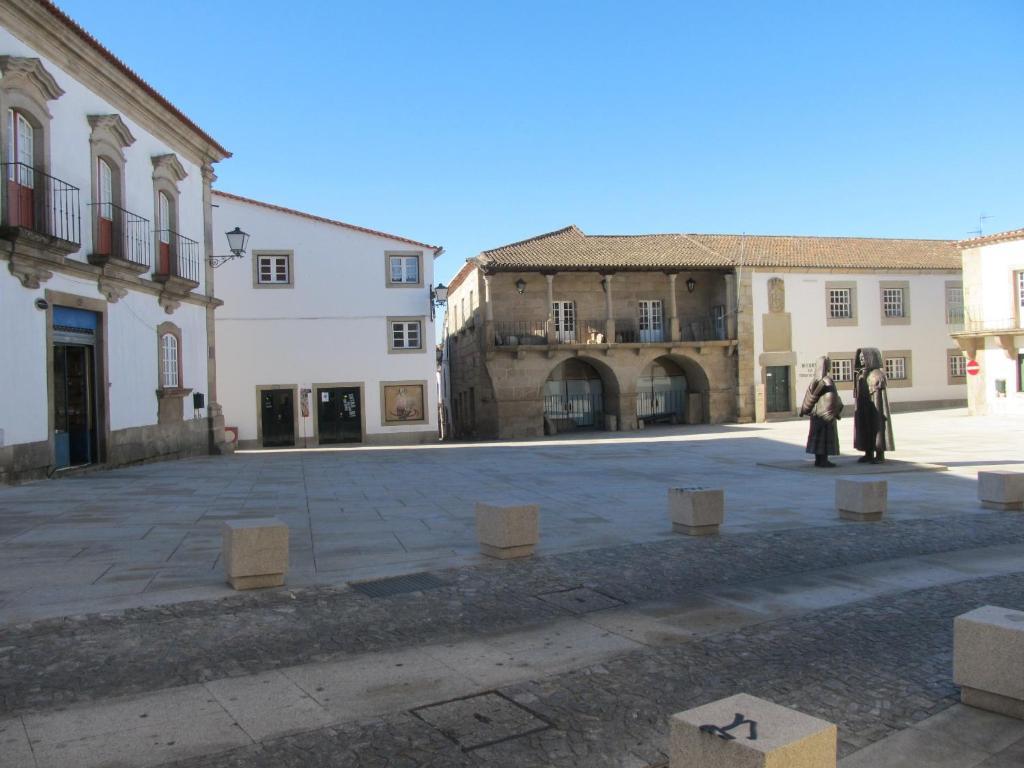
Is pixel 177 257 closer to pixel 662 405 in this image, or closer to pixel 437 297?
pixel 437 297

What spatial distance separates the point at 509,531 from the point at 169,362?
15.3 metres

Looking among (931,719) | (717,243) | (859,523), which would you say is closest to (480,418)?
(717,243)

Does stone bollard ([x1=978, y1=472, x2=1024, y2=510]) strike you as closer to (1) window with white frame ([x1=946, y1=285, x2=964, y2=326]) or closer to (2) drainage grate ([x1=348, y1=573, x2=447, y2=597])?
(2) drainage grate ([x1=348, y1=573, x2=447, y2=597])

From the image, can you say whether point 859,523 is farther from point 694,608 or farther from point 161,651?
point 161,651

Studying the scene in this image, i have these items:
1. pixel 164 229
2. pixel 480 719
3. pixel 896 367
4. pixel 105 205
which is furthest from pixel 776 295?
pixel 480 719

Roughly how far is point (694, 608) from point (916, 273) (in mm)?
36363

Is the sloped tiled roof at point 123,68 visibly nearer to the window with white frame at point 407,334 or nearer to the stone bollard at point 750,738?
the window with white frame at point 407,334

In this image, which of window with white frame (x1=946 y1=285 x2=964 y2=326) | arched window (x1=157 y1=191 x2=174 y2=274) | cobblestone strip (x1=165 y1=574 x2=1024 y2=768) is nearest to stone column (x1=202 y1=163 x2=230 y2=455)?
arched window (x1=157 y1=191 x2=174 y2=274)

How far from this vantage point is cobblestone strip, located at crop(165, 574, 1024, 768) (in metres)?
3.92

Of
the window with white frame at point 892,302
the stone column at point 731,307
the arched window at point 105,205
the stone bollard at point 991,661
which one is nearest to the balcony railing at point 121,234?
the arched window at point 105,205

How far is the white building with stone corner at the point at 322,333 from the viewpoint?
90.8 ft

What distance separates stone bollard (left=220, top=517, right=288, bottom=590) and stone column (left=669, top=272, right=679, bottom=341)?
2910 centimetres

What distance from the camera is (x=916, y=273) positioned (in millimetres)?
38031

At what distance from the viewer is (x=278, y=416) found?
91.7 feet
